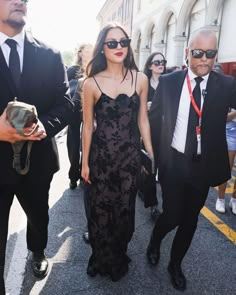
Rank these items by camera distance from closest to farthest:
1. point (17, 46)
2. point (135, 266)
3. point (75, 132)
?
point (17, 46), point (135, 266), point (75, 132)

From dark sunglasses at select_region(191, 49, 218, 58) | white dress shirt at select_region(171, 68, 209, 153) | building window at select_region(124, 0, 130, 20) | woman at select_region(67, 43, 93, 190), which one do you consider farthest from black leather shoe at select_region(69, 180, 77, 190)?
building window at select_region(124, 0, 130, 20)

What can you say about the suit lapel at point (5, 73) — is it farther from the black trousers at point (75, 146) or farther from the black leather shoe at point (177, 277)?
the black trousers at point (75, 146)

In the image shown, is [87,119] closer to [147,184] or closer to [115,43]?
[115,43]

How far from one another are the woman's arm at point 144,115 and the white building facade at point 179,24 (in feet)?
7.11

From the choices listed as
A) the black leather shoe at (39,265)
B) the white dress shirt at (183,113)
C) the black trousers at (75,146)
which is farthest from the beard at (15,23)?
the black trousers at (75,146)

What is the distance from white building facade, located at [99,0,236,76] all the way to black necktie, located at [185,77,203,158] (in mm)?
2407

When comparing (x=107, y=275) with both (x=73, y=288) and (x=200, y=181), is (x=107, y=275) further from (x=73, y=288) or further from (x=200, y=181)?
(x=200, y=181)

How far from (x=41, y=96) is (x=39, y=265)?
1466mm

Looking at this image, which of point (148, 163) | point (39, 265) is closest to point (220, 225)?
point (148, 163)

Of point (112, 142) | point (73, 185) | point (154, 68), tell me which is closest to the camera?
point (112, 142)

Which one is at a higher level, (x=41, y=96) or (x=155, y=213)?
(x=41, y=96)

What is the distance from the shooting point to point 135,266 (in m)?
2.70

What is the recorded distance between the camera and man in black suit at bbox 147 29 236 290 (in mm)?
2244

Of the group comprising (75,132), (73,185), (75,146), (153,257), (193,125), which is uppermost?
(193,125)
